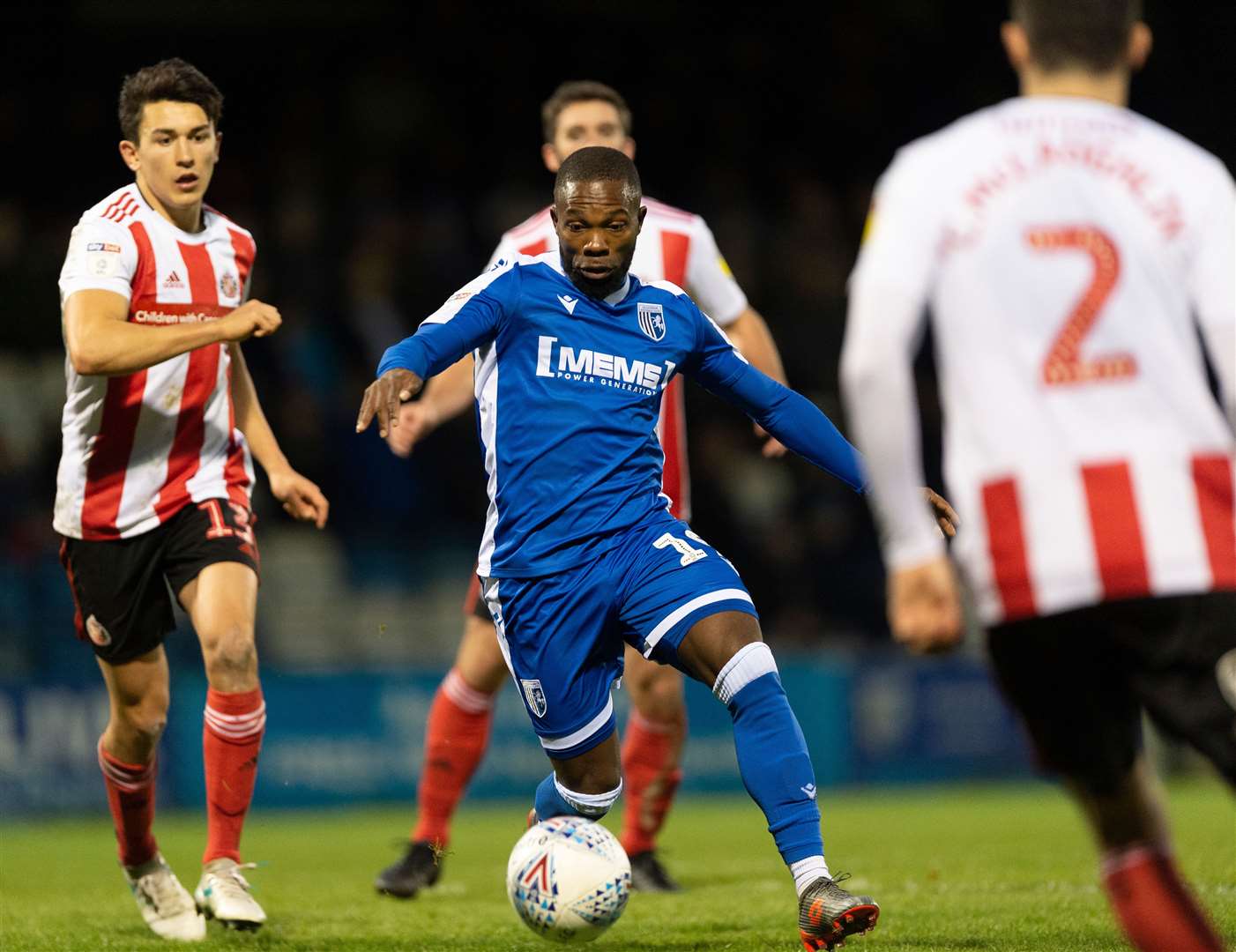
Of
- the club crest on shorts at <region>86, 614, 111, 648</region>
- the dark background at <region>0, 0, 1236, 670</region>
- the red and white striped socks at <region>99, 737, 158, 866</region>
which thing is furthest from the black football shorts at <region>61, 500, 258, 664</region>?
the dark background at <region>0, 0, 1236, 670</region>

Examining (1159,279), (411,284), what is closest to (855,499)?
(411,284)

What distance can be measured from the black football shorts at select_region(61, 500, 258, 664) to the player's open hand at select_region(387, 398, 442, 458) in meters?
0.66

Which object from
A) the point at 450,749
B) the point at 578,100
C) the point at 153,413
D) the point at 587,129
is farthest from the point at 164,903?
the point at 578,100

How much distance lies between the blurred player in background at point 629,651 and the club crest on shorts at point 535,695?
167 cm

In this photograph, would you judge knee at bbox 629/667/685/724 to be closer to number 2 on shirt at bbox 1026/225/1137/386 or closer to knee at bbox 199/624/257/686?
knee at bbox 199/624/257/686

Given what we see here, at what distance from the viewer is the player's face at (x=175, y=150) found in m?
5.81

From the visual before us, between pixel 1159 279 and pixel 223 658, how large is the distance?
3.26m

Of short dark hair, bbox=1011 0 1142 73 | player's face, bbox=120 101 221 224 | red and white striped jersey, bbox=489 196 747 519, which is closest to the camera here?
short dark hair, bbox=1011 0 1142 73

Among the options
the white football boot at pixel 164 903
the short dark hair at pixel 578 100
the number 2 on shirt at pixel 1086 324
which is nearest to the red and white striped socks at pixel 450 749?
the white football boot at pixel 164 903

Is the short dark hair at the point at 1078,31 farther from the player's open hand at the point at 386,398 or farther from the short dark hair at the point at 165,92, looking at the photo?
the short dark hair at the point at 165,92

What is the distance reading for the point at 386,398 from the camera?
4391 millimetres

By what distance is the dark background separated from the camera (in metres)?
15.1

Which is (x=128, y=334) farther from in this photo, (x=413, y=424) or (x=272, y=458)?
(x=413, y=424)

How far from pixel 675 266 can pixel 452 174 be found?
449 inches
